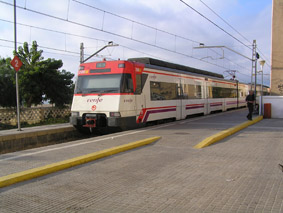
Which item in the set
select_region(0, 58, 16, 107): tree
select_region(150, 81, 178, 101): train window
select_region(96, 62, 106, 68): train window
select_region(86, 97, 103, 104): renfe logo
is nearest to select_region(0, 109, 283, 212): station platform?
select_region(86, 97, 103, 104): renfe logo

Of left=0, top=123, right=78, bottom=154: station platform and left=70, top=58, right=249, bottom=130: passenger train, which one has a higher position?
left=70, top=58, right=249, bottom=130: passenger train

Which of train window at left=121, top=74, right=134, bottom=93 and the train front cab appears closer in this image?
the train front cab

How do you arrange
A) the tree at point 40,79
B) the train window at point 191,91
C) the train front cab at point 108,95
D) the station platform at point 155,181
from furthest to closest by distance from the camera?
the tree at point 40,79, the train window at point 191,91, the train front cab at point 108,95, the station platform at point 155,181

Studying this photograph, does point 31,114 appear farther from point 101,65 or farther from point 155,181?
point 155,181

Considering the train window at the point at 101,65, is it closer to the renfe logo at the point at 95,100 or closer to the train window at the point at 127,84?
the train window at the point at 127,84

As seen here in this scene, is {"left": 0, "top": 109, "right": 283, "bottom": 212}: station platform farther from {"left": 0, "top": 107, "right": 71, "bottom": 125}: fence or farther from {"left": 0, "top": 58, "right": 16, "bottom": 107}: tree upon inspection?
{"left": 0, "top": 58, "right": 16, "bottom": 107}: tree

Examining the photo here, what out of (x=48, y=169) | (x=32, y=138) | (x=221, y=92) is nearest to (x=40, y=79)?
(x=32, y=138)

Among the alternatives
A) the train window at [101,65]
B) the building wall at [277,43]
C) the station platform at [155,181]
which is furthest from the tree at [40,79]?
the building wall at [277,43]

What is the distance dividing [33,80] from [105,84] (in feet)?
37.1

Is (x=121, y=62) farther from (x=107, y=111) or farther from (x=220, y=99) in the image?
(x=220, y=99)

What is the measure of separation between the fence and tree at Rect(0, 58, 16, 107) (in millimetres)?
710

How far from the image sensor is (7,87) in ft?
67.2

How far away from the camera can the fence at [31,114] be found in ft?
62.6

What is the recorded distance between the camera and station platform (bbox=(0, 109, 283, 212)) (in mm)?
3729
